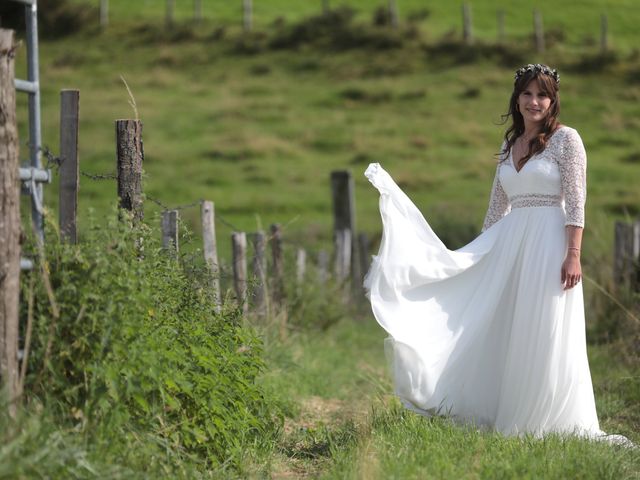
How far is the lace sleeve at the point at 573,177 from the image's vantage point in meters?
5.61

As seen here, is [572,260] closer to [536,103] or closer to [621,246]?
[536,103]

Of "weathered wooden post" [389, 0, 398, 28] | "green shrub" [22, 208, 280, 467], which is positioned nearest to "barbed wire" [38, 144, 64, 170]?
"green shrub" [22, 208, 280, 467]

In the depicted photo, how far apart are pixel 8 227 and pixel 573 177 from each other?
9.84 feet

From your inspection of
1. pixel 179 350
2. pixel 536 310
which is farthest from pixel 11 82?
pixel 536 310

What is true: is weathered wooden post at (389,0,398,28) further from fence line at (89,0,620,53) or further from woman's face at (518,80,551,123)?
woman's face at (518,80,551,123)

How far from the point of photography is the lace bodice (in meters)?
5.63

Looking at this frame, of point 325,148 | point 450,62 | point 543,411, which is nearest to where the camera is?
point 543,411

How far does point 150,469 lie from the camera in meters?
4.29

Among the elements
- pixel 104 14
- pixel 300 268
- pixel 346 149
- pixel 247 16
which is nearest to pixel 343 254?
pixel 300 268

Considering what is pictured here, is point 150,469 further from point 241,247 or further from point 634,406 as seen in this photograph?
point 241,247

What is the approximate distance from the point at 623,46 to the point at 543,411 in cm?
2867

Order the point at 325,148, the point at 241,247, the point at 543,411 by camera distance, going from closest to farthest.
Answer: the point at 543,411 → the point at 241,247 → the point at 325,148

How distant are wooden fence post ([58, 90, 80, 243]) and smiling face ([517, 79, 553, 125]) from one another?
2.45 metres

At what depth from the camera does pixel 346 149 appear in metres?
23.9
